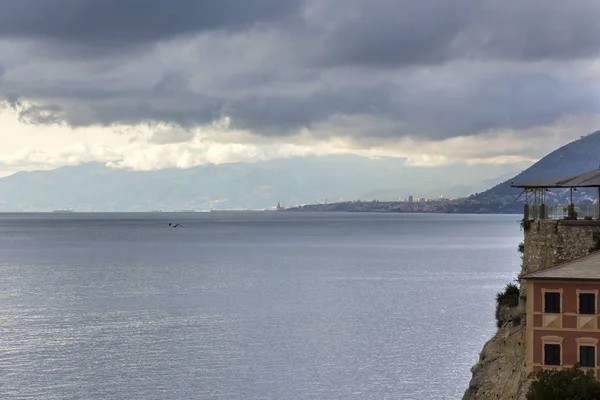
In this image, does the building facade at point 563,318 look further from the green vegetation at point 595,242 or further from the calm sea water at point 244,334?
the calm sea water at point 244,334

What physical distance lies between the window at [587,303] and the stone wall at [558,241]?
4825 millimetres

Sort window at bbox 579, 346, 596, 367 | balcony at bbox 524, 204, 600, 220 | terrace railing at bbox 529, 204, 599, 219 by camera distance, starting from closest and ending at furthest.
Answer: window at bbox 579, 346, 596, 367 → balcony at bbox 524, 204, 600, 220 → terrace railing at bbox 529, 204, 599, 219

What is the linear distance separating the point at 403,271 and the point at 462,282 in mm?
23652

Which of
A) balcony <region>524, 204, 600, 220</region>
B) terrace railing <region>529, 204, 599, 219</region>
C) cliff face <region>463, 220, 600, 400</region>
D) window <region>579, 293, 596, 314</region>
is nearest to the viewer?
window <region>579, 293, 596, 314</region>

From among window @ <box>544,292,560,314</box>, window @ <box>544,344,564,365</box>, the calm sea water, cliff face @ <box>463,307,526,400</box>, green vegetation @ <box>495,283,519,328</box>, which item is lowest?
the calm sea water

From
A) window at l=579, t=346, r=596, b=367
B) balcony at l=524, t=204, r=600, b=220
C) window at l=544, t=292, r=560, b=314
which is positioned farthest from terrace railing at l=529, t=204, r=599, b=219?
window at l=579, t=346, r=596, b=367

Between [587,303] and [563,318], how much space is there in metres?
1.23

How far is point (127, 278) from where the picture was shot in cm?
16038

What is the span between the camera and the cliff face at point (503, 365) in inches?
1911

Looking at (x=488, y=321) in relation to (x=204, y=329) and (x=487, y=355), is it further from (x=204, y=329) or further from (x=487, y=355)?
(x=487, y=355)

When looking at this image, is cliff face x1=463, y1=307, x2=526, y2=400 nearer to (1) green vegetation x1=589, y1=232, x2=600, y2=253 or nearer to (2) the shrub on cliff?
(1) green vegetation x1=589, y1=232, x2=600, y2=253

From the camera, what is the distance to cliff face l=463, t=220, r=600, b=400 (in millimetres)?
45906

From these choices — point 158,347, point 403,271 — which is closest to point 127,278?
point 403,271

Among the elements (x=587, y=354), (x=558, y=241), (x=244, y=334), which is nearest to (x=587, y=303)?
(x=587, y=354)
